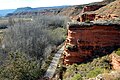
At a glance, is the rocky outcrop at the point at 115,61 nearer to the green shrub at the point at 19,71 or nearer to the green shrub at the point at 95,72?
the green shrub at the point at 95,72

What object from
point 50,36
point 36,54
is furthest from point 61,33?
point 36,54

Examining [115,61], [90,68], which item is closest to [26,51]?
[90,68]

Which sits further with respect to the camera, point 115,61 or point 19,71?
point 19,71

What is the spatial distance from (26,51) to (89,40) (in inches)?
1400

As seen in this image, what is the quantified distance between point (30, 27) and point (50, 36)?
6.83 meters

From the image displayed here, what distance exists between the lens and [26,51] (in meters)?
62.2

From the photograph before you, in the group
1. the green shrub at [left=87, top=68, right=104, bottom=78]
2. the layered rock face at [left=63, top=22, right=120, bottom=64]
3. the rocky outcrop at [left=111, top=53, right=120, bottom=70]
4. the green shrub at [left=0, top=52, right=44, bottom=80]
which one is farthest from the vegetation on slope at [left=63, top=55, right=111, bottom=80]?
the green shrub at [left=0, top=52, right=44, bottom=80]

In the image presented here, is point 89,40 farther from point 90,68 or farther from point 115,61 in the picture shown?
point 115,61

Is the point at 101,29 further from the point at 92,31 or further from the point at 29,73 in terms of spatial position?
the point at 29,73

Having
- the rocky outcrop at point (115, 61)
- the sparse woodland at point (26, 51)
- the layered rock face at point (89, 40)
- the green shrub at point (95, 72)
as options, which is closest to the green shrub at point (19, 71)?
the sparse woodland at point (26, 51)

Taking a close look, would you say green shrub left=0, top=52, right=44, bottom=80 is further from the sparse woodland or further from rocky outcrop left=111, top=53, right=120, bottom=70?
rocky outcrop left=111, top=53, right=120, bottom=70

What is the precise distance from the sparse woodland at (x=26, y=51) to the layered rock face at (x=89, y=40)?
11045 mm

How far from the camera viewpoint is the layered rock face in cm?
2748

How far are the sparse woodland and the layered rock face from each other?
11045mm
